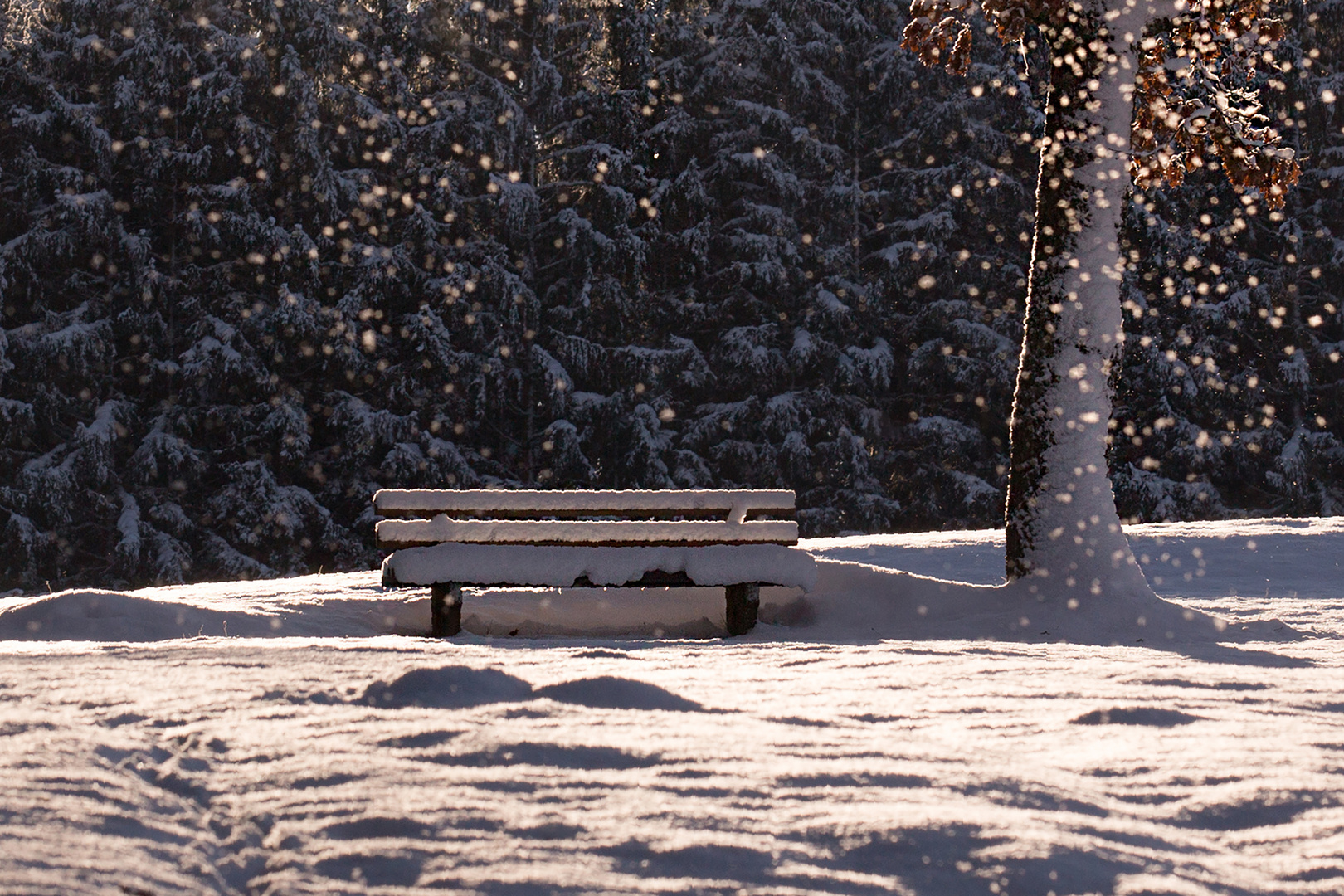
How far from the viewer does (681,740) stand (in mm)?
3947

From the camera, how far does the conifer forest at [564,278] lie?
2309cm

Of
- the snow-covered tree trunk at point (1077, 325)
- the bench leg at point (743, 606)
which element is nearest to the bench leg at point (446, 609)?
the bench leg at point (743, 606)

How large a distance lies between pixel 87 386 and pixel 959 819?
76.3 feet

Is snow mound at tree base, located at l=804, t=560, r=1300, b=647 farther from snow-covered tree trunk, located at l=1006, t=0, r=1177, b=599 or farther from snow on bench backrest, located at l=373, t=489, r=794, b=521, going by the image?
snow on bench backrest, located at l=373, t=489, r=794, b=521

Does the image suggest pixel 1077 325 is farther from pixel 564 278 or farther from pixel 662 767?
pixel 564 278

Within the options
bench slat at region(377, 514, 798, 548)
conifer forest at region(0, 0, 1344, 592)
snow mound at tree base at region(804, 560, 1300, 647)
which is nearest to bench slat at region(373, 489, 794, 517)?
bench slat at region(377, 514, 798, 548)

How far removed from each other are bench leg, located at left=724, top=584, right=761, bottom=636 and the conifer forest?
52.5ft

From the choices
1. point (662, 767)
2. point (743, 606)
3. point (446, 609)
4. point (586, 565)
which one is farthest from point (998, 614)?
point (662, 767)

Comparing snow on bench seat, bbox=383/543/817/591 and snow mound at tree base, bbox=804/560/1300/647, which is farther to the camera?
snow mound at tree base, bbox=804/560/1300/647

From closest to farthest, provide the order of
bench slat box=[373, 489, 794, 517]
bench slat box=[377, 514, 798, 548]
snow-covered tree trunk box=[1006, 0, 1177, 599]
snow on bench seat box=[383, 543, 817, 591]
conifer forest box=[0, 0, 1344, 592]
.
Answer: snow on bench seat box=[383, 543, 817, 591], bench slat box=[377, 514, 798, 548], bench slat box=[373, 489, 794, 517], snow-covered tree trunk box=[1006, 0, 1177, 599], conifer forest box=[0, 0, 1344, 592]

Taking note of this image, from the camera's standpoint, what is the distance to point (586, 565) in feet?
25.2

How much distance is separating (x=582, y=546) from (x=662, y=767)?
4255 mm

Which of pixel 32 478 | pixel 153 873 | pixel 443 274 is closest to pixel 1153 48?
pixel 153 873

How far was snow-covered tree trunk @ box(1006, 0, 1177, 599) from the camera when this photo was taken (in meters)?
8.55
